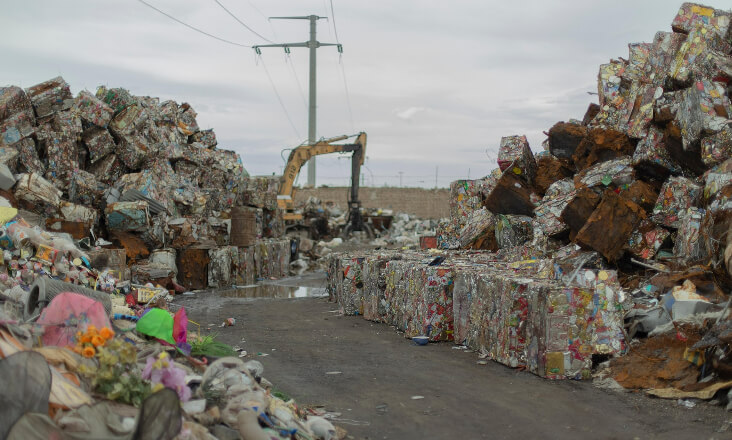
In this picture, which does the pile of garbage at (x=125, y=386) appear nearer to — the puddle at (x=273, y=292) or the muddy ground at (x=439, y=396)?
the muddy ground at (x=439, y=396)

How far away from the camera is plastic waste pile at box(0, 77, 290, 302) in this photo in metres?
9.83

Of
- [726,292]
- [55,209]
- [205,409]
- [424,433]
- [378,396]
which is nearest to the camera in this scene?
[205,409]

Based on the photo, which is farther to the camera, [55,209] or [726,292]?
[55,209]

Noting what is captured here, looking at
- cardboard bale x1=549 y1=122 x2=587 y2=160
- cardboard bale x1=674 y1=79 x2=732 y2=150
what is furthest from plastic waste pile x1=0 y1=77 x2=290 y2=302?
cardboard bale x1=674 y1=79 x2=732 y2=150

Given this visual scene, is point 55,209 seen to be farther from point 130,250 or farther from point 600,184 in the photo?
point 600,184

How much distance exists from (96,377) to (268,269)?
444 inches

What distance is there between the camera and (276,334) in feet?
25.4

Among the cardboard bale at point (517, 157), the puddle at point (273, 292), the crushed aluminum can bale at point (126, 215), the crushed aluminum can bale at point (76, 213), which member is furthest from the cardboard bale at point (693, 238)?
the crushed aluminum can bale at point (76, 213)

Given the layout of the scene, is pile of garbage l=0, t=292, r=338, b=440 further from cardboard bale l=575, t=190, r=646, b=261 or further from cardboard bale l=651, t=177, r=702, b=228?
cardboard bale l=651, t=177, r=702, b=228

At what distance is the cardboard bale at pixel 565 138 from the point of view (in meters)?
8.73

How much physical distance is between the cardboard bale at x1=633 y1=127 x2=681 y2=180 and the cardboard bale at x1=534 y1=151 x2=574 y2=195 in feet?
4.73

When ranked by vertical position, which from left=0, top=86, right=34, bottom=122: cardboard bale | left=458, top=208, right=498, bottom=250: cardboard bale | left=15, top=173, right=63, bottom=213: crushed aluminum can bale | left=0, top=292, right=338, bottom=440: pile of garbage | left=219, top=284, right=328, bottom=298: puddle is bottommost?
left=219, top=284, right=328, bottom=298: puddle

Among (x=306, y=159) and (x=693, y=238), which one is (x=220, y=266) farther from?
(x=693, y=238)

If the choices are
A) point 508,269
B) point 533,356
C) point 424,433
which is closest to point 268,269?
point 508,269
